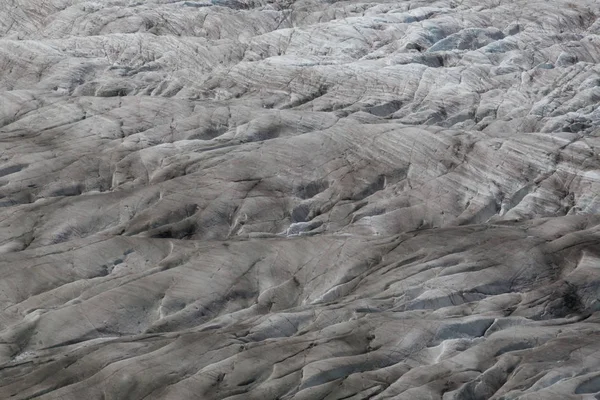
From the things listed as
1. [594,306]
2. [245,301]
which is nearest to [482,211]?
[594,306]

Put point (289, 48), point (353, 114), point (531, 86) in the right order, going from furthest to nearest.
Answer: point (289, 48) → point (531, 86) → point (353, 114)

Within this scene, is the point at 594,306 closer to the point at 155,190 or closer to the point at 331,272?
the point at 331,272

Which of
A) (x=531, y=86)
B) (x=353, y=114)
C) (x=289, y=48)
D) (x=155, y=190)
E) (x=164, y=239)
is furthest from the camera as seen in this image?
(x=289, y=48)

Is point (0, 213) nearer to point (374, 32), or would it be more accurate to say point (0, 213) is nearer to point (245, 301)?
point (245, 301)

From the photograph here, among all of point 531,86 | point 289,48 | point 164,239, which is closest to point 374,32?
point 289,48

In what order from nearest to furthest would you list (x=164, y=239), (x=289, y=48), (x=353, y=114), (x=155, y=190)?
1. (x=164, y=239)
2. (x=155, y=190)
3. (x=353, y=114)
4. (x=289, y=48)

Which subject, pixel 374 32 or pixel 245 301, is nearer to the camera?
pixel 245 301
